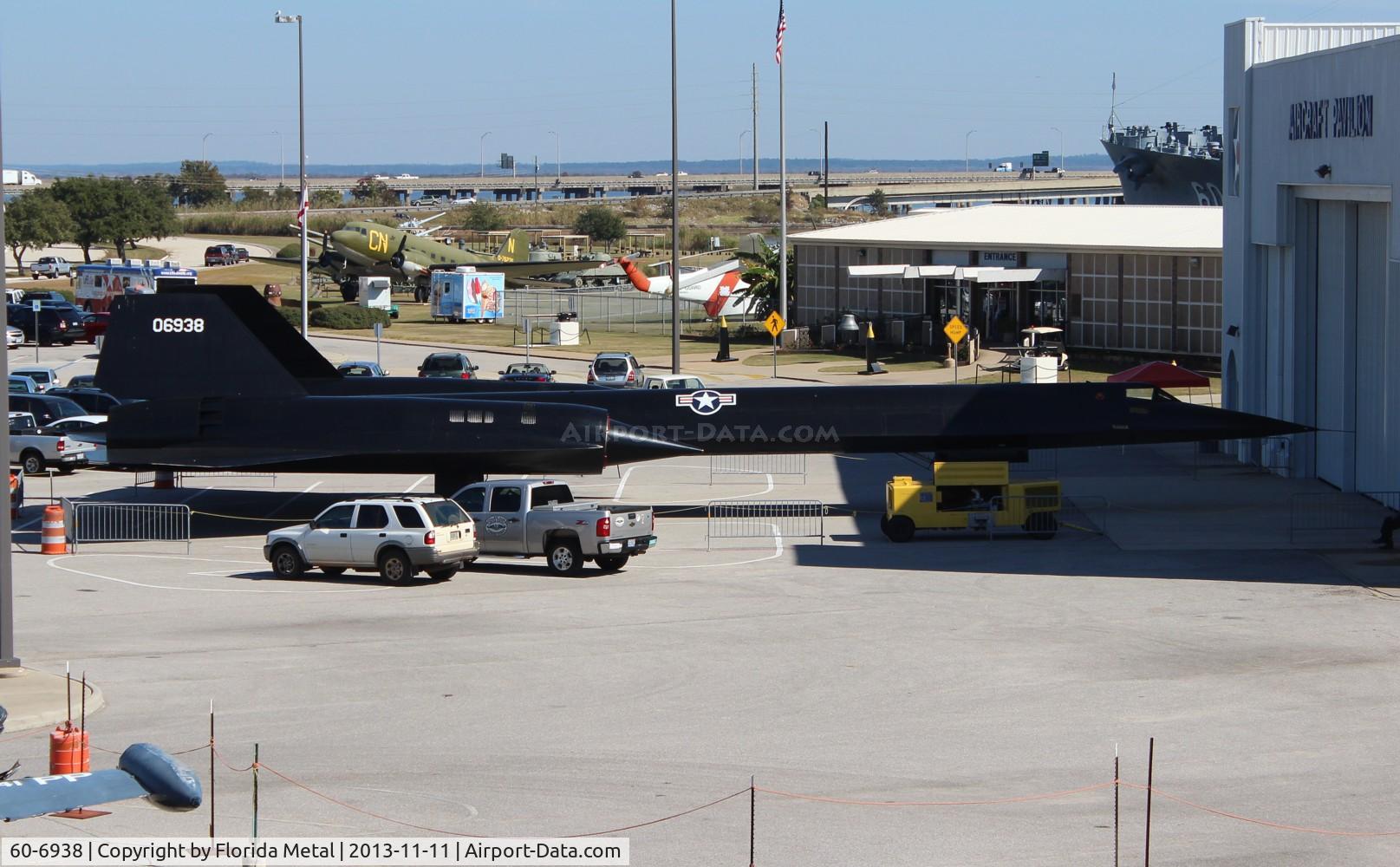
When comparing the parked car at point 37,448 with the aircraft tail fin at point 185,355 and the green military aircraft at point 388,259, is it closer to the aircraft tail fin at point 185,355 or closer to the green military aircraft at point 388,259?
the aircraft tail fin at point 185,355

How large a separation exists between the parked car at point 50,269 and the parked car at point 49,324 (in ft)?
130

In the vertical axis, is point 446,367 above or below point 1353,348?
below

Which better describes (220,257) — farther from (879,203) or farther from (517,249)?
(879,203)

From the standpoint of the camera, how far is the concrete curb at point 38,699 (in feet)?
58.9

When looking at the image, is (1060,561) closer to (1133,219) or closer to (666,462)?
(666,462)

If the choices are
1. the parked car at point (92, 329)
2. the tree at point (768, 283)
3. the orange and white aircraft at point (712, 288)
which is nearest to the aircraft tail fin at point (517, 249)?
the orange and white aircraft at point (712, 288)

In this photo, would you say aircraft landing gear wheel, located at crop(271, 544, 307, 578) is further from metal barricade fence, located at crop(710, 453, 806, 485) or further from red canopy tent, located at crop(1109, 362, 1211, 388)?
red canopy tent, located at crop(1109, 362, 1211, 388)

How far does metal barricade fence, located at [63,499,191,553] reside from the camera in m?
32.1

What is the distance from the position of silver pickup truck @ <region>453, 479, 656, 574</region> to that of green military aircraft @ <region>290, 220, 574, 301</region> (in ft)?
185

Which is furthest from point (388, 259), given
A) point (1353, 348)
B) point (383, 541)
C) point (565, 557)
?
point (383, 541)

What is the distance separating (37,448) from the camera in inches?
1537

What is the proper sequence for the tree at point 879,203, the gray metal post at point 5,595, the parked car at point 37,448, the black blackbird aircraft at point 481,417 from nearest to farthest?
the gray metal post at point 5,595
the black blackbird aircraft at point 481,417
the parked car at point 37,448
the tree at point 879,203

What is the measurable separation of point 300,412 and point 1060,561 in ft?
51.8

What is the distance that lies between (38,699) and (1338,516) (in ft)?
81.3
